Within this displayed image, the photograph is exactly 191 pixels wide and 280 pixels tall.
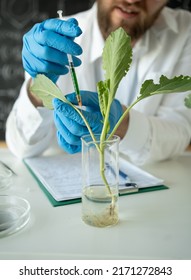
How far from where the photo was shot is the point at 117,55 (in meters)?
0.56

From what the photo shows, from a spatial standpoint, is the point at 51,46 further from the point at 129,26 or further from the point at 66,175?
the point at 129,26

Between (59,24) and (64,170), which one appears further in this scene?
(64,170)

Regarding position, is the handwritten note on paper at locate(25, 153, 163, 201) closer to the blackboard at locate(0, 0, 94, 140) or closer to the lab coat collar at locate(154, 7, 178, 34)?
the lab coat collar at locate(154, 7, 178, 34)

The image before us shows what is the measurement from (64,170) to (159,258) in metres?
0.41

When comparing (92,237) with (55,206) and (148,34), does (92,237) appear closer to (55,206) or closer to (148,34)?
(55,206)

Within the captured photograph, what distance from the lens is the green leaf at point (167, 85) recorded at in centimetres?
55

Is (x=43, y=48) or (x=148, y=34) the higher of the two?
(x=148, y=34)

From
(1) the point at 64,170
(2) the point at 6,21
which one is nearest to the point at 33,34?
(1) the point at 64,170

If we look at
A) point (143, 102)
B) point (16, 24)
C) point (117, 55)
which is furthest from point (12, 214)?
point (16, 24)

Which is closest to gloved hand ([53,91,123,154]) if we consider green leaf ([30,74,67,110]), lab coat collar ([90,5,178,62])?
green leaf ([30,74,67,110])

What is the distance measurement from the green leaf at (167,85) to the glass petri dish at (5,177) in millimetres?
403

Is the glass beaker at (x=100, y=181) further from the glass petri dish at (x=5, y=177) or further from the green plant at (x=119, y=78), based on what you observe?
the glass petri dish at (x=5, y=177)

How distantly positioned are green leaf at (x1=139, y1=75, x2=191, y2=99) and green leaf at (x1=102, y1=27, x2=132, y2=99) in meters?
0.04

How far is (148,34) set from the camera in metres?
1.24
